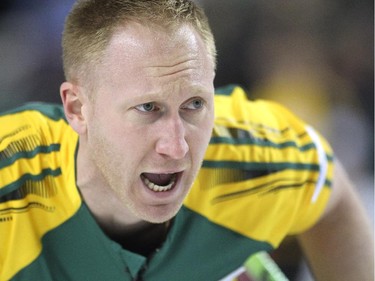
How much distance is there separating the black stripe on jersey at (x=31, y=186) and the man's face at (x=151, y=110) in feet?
0.34

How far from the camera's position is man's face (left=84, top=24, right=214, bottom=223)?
1.04 metres

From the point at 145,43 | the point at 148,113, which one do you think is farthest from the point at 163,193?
the point at 145,43

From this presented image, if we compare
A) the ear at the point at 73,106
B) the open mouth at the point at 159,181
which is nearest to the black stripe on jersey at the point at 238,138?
the open mouth at the point at 159,181

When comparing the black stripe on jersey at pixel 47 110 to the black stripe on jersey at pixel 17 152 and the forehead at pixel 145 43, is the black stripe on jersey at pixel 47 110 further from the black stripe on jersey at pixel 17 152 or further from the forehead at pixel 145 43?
the forehead at pixel 145 43

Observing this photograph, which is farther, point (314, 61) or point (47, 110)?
point (314, 61)

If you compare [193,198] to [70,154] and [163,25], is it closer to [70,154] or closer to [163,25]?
[70,154]

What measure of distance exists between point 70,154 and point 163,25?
291 millimetres

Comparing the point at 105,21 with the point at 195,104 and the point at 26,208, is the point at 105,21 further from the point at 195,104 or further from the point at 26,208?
the point at 26,208

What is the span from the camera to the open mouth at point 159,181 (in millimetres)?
1131

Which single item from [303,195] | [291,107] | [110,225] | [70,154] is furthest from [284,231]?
[291,107]

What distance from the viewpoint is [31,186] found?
115 centimetres

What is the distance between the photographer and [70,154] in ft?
3.92

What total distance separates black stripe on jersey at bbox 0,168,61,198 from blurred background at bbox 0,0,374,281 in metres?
0.86

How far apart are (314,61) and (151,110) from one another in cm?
121
